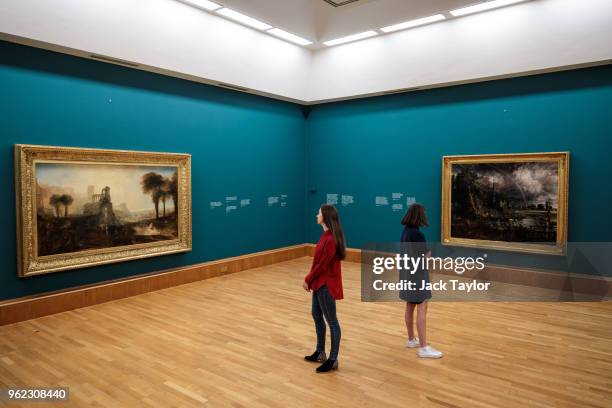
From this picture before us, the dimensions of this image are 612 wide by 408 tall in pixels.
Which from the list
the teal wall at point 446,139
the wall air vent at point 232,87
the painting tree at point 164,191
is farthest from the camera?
the wall air vent at point 232,87

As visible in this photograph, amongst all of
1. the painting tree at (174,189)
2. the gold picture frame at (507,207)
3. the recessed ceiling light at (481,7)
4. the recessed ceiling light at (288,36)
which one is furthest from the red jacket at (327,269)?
the recessed ceiling light at (288,36)

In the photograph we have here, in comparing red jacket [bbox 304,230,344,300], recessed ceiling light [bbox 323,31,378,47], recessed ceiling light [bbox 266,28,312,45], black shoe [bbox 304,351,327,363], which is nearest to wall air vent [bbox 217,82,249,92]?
recessed ceiling light [bbox 266,28,312,45]

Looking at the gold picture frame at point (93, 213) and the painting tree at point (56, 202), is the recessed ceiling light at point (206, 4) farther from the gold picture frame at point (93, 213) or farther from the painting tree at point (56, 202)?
the painting tree at point (56, 202)

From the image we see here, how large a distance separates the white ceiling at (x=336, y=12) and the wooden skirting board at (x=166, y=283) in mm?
6459

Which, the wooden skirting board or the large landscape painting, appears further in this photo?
the large landscape painting

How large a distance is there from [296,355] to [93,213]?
17.8ft

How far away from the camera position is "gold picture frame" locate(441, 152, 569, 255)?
992 centimetres

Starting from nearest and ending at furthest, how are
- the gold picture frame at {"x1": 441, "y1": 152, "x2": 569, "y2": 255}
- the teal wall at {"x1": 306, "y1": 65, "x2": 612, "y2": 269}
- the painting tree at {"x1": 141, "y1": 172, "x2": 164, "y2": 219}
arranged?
the teal wall at {"x1": 306, "y1": 65, "x2": 612, "y2": 269}
the painting tree at {"x1": 141, "y1": 172, "x2": 164, "y2": 219}
the gold picture frame at {"x1": 441, "y1": 152, "x2": 569, "y2": 255}

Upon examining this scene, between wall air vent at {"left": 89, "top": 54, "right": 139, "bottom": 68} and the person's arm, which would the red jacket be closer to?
the person's arm

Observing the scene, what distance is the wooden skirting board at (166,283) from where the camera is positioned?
787 centimetres

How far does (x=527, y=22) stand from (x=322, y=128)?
662cm

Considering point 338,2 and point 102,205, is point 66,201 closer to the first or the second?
point 102,205

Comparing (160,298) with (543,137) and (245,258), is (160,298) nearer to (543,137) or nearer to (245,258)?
(245,258)

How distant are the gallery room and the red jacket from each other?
0.09ft
